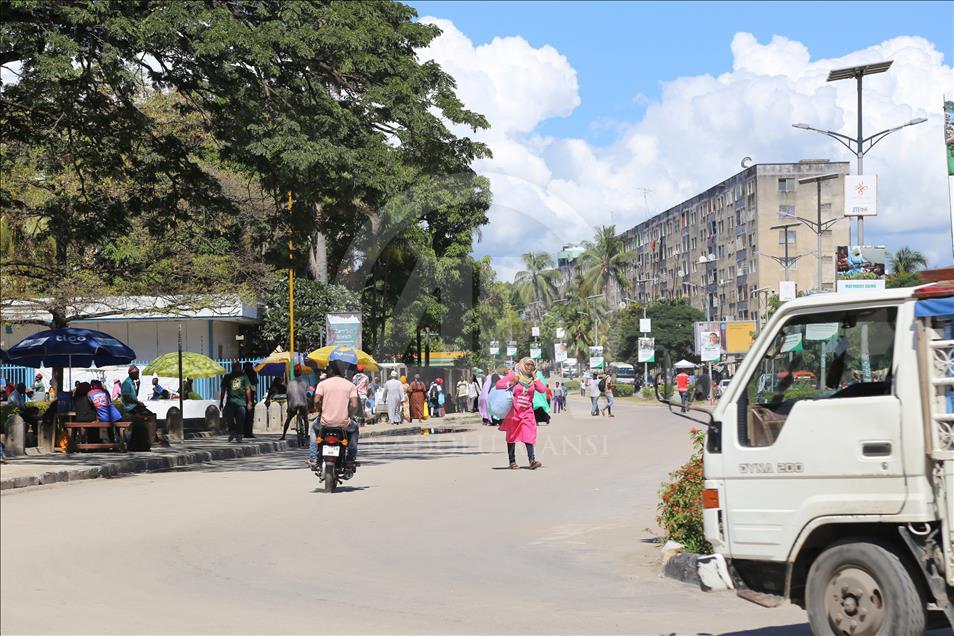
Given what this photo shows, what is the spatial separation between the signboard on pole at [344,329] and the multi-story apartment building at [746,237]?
54.2 metres

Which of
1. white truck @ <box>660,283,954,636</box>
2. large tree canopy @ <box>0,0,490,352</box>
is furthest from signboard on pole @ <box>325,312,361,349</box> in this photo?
white truck @ <box>660,283,954,636</box>

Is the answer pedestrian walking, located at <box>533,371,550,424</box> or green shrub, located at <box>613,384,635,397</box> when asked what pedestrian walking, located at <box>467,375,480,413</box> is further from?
Answer: green shrub, located at <box>613,384,635,397</box>

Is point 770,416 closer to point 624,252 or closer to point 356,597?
point 356,597

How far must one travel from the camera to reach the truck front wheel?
6434 millimetres

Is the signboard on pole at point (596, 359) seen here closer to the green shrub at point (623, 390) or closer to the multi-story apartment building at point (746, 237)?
the green shrub at point (623, 390)

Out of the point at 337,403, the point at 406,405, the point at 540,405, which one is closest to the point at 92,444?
the point at 337,403

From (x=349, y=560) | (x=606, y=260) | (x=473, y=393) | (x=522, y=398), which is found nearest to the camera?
(x=349, y=560)

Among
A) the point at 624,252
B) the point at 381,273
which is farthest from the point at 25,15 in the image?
the point at 624,252

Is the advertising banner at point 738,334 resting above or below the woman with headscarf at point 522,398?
above

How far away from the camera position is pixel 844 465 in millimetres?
6742

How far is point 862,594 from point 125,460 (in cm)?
1658

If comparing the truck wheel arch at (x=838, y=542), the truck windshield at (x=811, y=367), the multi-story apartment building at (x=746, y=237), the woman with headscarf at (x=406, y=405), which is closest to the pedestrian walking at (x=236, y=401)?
the woman with headscarf at (x=406, y=405)

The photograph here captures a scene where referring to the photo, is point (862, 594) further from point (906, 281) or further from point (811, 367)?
point (906, 281)

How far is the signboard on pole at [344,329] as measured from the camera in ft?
132
